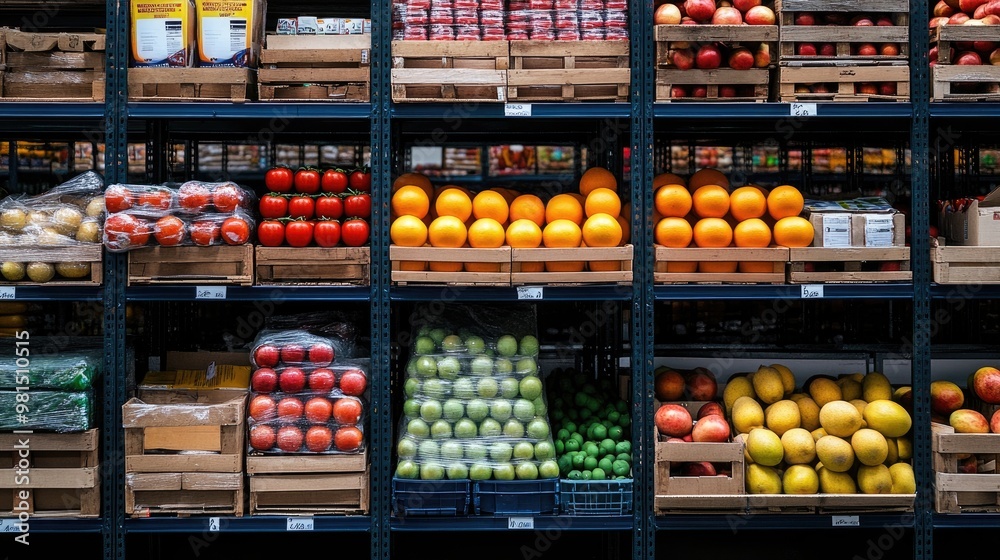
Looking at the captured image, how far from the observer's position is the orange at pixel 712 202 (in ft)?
11.1

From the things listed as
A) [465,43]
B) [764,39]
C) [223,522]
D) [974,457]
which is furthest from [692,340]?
[223,522]

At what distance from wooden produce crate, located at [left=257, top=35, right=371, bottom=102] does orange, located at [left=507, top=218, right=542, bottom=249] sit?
849mm

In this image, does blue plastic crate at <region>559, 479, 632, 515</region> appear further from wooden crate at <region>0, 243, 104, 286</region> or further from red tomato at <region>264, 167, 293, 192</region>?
wooden crate at <region>0, 243, 104, 286</region>

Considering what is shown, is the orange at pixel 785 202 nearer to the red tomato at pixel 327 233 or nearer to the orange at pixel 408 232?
the orange at pixel 408 232

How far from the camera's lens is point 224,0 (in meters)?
3.37

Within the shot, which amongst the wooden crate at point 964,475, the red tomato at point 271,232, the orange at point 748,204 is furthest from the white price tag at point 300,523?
the wooden crate at point 964,475

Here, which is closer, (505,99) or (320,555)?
(505,99)

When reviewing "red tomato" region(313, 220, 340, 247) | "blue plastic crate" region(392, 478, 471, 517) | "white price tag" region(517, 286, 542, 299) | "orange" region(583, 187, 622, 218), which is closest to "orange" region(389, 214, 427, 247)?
"red tomato" region(313, 220, 340, 247)

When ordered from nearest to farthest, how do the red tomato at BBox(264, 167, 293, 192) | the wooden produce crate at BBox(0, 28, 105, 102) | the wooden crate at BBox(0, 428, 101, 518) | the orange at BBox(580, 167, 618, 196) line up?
1. the wooden crate at BBox(0, 428, 101, 518)
2. the wooden produce crate at BBox(0, 28, 105, 102)
3. the red tomato at BBox(264, 167, 293, 192)
4. the orange at BBox(580, 167, 618, 196)

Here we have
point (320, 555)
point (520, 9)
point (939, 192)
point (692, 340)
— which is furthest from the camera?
point (692, 340)

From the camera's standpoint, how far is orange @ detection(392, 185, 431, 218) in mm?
3396

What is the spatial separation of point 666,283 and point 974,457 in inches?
59.1

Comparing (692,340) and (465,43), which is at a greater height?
(465,43)

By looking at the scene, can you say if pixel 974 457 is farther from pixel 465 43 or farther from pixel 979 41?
pixel 465 43
